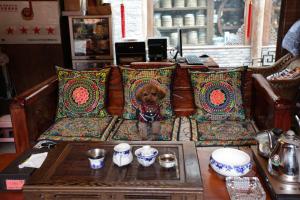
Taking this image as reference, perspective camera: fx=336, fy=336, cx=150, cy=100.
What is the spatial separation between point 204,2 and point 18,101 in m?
4.47

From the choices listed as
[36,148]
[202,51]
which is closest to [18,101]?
[36,148]

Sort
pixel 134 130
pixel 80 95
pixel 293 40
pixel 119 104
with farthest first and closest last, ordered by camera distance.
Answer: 1. pixel 293 40
2. pixel 119 104
3. pixel 80 95
4. pixel 134 130

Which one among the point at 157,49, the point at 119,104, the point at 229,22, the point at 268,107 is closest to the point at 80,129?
the point at 119,104

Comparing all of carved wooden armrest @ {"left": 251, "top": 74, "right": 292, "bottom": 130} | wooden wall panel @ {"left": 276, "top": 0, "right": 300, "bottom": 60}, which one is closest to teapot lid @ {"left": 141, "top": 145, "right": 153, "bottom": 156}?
carved wooden armrest @ {"left": 251, "top": 74, "right": 292, "bottom": 130}

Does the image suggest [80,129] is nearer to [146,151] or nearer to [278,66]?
[146,151]

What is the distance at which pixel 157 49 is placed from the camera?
4648 millimetres

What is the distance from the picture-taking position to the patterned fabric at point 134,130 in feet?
Answer: 8.04

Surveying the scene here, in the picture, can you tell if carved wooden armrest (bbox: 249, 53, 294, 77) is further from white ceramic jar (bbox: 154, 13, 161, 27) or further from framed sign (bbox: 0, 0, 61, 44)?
framed sign (bbox: 0, 0, 61, 44)

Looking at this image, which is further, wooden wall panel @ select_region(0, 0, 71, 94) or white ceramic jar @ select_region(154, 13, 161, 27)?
white ceramic jar @ select_region(154, 13, 161, 27)

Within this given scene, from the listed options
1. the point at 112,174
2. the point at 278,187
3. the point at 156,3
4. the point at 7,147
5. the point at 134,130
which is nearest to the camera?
the point at 278,187

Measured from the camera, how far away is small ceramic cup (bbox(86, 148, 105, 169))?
66.4 inches

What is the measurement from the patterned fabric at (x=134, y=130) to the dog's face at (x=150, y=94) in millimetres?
189

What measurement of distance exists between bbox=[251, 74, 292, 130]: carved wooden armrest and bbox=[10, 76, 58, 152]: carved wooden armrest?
1.70m

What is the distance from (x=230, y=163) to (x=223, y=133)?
0.75 meters
